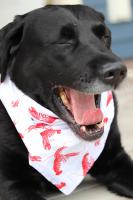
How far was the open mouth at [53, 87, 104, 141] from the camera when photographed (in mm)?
1604

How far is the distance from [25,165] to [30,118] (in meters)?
0.16

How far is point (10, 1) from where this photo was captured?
3.35 meters

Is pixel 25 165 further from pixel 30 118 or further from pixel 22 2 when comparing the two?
pixel 22 2

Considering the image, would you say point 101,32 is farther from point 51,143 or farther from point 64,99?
point 51,143

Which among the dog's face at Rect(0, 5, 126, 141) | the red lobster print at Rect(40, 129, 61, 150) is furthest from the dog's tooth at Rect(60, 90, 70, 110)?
the red lobster print at Rect(40, 129, 61, 150)

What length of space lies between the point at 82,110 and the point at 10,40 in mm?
334

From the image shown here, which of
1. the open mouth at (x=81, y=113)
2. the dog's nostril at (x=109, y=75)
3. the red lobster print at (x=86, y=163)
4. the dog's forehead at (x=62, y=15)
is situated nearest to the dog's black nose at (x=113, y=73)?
the dog's nostril at (x=109, y=75)

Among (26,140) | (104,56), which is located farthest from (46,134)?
(104,56)

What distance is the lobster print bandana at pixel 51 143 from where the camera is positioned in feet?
5.64

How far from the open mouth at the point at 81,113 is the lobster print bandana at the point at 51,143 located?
0.08 meters

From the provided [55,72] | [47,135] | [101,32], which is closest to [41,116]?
[47,135]

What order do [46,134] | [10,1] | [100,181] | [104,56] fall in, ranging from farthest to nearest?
1. [10,1]
2. [100,181]
3. [46,134]
4. [104,56]

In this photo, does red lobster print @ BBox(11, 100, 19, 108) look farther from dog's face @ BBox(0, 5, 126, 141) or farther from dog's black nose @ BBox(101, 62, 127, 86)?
dog's black nose @ BBox(101, 62, 127, 86)

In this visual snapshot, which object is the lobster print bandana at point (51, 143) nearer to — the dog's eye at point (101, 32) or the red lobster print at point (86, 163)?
the red lobster print at point (86, 163)
